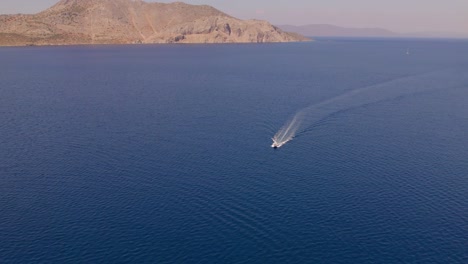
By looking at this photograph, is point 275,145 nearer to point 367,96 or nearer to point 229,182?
point 229,182

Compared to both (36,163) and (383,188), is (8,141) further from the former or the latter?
(383,188)

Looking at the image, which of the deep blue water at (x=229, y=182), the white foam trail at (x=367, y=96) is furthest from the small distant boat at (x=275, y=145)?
the deep blue water at (x=229, y=182)

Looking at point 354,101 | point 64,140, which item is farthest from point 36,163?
point 354,101

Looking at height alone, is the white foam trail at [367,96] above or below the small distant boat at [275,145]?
above

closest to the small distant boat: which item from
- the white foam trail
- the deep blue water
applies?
→ the white foam trail

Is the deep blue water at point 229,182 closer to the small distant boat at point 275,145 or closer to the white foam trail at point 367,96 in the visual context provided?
the small distant boat at point 275,145

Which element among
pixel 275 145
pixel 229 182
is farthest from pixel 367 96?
pixel 229 182
